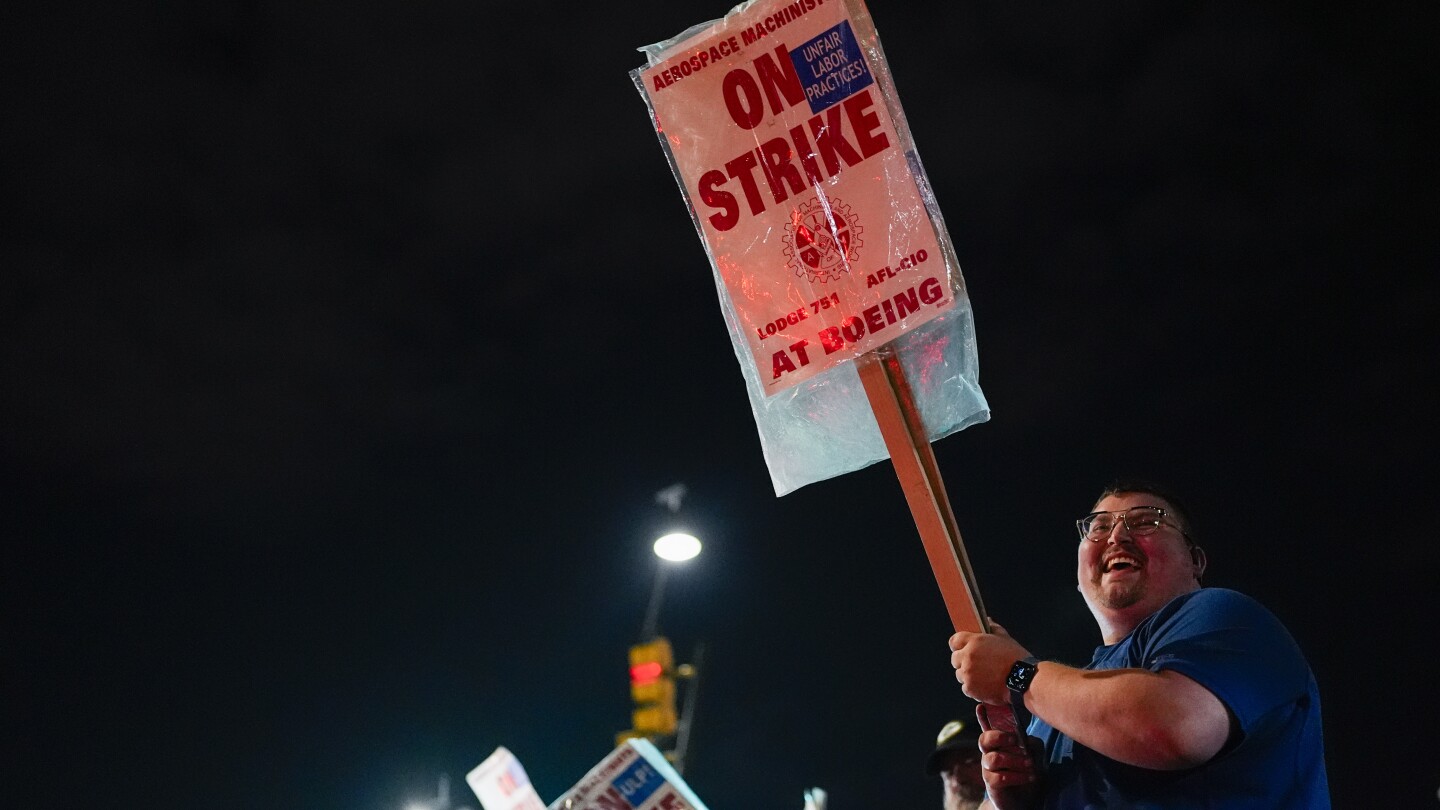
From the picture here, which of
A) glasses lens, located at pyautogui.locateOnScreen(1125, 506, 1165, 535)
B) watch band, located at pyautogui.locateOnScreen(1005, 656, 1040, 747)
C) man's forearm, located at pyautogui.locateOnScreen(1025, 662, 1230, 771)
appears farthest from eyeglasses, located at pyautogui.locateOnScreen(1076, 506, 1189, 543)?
man's forearm, located at pyautogui.locateOnScreen(1025, 662, 1230, 771)

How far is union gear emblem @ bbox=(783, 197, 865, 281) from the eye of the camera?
11.1ft

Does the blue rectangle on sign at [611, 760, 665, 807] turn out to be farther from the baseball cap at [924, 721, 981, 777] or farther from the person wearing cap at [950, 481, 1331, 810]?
the baseball cap at [924, 721, 981, 777]

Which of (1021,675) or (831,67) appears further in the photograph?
(831,67)

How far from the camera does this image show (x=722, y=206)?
139 inches

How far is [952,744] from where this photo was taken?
19.8 feet

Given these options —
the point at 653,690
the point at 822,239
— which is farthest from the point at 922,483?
the point at 653,690

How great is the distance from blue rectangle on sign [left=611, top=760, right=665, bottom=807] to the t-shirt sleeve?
4.06 ft

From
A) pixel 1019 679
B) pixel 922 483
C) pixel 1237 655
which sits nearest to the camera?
pixel 1237 655

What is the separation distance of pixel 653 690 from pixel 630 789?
10556mm

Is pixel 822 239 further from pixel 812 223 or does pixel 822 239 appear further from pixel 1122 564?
pixel 1122 564

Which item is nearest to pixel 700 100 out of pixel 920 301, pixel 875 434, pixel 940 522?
pixel 920 301

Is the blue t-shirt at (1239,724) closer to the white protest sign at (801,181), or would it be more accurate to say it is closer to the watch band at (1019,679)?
the watch band at (1019,679)

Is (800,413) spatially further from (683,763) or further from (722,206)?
(683,763)

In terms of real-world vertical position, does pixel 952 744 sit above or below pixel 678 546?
below
